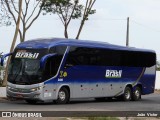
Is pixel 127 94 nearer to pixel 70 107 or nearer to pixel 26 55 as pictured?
pixel 70 107

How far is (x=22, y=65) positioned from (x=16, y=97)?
5.31 ft

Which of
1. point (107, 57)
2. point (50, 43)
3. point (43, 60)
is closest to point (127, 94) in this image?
point (107, 57)

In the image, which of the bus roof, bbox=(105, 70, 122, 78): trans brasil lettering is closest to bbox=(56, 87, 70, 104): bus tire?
the bus roof

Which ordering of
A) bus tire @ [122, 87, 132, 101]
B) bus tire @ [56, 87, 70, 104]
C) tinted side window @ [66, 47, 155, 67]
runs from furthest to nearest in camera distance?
bus tire @ [122, 87, 132, 101]
tinted side window @ [66, 47, 155, 67]
bus tire @ [56, 87, 70, 104]

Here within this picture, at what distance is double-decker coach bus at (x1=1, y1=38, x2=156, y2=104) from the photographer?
78.1ft

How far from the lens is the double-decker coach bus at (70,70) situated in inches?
938

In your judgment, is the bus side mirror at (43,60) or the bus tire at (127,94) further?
the bus tire at (127,94)

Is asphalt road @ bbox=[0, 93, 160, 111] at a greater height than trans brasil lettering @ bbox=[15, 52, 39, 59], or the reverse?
trans brasil lettering @ bbox=[15, 52, 39, 59]

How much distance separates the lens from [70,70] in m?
25.1

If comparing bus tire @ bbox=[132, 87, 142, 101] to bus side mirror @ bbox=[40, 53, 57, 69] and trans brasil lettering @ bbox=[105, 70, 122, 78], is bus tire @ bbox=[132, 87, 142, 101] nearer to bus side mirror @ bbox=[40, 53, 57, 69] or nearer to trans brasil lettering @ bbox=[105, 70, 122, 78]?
trans brasil lettering @ bbox=[105, 70, 122, 78]

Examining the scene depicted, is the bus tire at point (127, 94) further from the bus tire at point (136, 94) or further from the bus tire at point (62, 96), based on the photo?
the bus tire at point (62, 96)

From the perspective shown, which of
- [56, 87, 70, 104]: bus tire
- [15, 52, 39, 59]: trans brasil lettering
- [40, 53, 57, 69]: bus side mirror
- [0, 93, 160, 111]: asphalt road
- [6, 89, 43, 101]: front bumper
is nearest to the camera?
[0, 93, 160, 111]: asphalt road

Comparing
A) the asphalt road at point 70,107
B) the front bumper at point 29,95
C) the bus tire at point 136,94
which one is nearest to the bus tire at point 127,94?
the bus tire at point 136,94

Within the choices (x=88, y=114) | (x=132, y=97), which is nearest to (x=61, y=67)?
(x=132, y=97)
